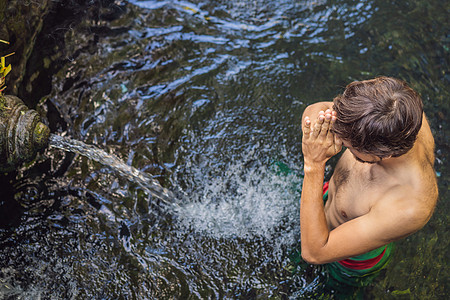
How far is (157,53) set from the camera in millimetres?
3955

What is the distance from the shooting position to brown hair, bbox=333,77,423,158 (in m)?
1.75

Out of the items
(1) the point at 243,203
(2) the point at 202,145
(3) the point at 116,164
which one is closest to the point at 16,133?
(3) the point at 116,164

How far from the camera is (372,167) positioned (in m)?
2.23

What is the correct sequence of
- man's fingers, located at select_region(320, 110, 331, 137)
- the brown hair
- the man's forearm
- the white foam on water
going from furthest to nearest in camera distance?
the white foam on water, the man's forearm, man's fingers, located at select_region(320, 110, 331, 137), the brown hair

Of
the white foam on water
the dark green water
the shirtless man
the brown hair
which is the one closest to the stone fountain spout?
the dark green water

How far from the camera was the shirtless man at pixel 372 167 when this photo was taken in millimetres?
1770

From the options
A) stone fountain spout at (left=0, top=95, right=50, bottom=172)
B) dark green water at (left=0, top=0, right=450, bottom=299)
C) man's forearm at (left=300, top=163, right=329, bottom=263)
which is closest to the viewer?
man's forearm at (left=300, top=163, right=329, bottom=263)

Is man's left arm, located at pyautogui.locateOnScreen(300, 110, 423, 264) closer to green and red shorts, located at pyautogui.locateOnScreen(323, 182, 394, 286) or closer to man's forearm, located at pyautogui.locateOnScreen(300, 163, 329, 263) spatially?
man's forearm, located at pyautogui.locateOnScreen(300, 163, 329, 263)

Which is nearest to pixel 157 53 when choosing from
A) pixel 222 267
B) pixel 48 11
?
pixel 48 11

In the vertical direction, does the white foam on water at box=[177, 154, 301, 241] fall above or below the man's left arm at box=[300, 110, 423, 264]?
below

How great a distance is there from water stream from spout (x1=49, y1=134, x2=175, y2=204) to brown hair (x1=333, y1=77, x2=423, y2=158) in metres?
1.76

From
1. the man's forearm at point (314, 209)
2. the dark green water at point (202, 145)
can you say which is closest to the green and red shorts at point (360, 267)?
the dark green water at point (202, 145)

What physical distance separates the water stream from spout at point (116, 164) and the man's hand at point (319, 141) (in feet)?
4.79

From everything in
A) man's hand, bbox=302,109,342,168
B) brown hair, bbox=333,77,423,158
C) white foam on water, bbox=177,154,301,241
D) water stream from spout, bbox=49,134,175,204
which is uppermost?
brown hair, bbox=333,77,423,158
